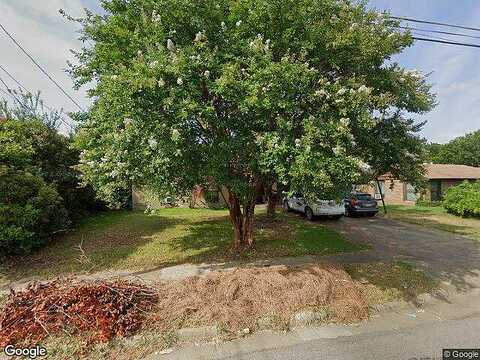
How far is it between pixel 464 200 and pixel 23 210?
67.9 ft

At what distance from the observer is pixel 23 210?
816 cm

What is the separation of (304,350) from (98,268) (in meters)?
5.43

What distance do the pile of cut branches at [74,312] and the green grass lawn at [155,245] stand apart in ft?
8.22

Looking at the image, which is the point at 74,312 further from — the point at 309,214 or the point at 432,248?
the point at 309,214

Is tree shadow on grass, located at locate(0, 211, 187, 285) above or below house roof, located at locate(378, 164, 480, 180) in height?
below

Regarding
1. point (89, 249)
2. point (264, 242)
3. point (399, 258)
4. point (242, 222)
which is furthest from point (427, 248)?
point (89, 249)

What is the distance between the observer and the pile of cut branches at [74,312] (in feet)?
14.6

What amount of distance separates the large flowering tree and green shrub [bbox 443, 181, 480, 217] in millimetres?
13693

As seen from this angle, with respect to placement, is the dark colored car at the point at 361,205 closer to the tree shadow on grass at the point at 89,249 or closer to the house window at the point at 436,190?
the tree shadow on grass at the point at 89,249

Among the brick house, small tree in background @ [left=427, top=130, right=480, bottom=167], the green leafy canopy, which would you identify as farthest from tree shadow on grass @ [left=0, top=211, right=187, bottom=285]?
small tree in background @ [left=427, top=130, right=480, bottom=167]

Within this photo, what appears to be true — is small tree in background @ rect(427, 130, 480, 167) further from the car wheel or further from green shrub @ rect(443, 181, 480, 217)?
the car wheel

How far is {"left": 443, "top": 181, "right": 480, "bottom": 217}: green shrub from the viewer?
17594 millimetres

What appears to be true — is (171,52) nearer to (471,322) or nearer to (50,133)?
(471,322)

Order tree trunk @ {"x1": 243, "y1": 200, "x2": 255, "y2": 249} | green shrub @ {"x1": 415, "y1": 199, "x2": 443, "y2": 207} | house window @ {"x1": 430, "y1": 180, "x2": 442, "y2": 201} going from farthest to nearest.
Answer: house window @ {"x1": 430, "y1": 180, "x2": 442, "y2": 201}
green shrub @ {"x1": 415, "y1": 199, "x2": 443, "y2": 207}
tree trunk @ {"x1": 243, "y1": 200, "x2": 255, "y2": 249}
